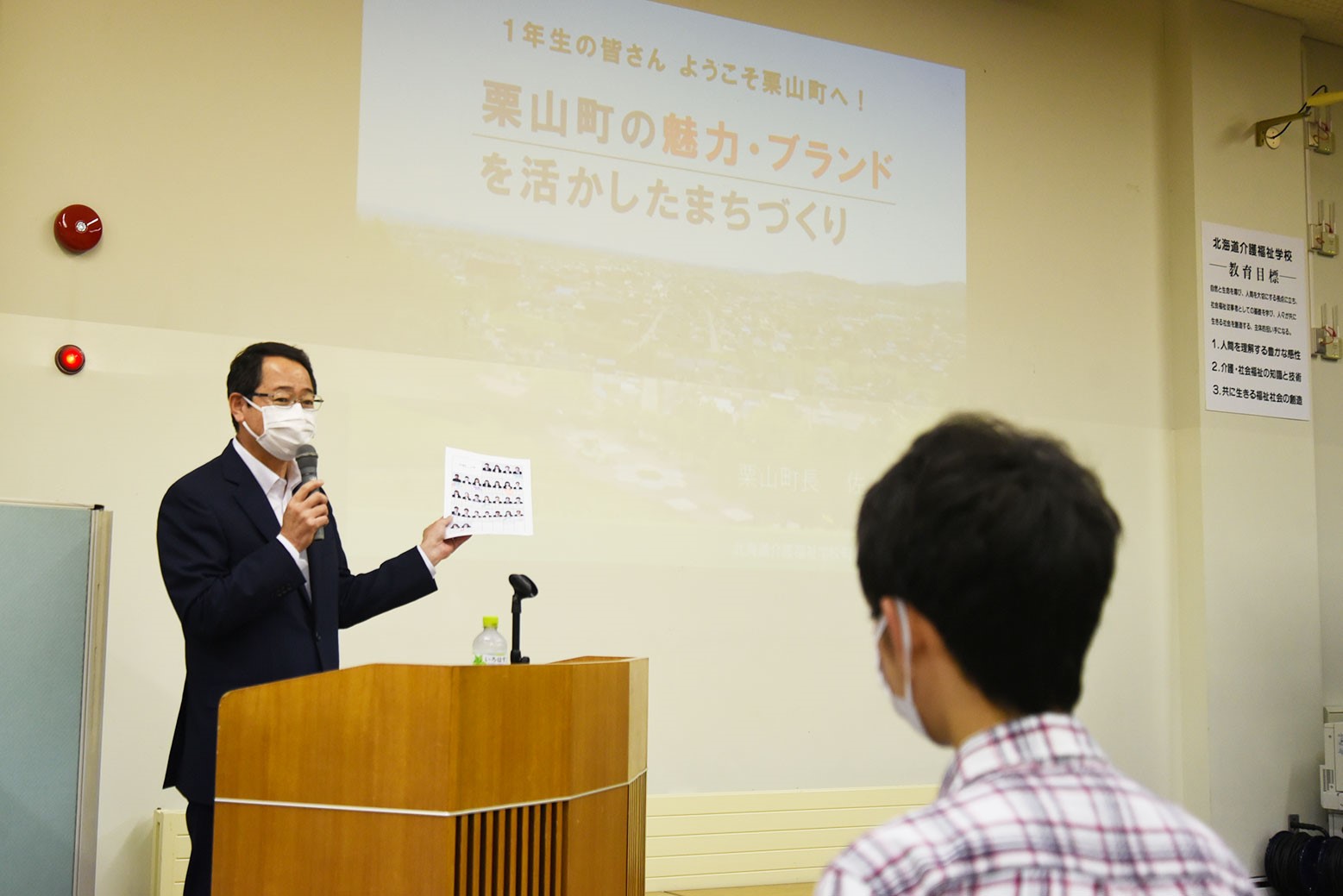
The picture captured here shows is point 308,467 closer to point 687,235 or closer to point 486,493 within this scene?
point 486,493

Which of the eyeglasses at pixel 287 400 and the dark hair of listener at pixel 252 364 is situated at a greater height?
the dark hair of listener at pixel 252 364

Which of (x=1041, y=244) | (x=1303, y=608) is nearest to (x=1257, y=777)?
(x=1303, y=608)

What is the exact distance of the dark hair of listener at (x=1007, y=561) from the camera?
88 cm

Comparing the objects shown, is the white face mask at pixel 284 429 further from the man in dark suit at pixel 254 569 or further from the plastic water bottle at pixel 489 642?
the plastic water bottle at pixel 489 642

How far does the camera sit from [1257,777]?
17.1 ft

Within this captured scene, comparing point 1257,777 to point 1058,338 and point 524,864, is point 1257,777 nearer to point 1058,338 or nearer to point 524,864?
point 1058,338

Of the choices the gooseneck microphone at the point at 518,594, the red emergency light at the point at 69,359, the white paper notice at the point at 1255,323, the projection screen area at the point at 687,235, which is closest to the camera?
the gooseneck microphone at the point at 518,594

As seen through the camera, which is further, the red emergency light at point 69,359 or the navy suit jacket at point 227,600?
the red emergency light at point 69,359

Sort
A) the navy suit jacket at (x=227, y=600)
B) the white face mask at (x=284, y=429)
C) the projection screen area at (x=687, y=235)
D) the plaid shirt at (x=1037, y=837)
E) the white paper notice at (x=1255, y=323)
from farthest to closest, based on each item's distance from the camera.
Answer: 1. the white paper notice at (x=1255, y=323)
2. the projection screen area at (x=687, y=235)
3. the white face mask at (x=284, y=429)
4. the navy suit jacket at (x=227, y=600)
5. the plaid shirt at (x=1037, y=837)

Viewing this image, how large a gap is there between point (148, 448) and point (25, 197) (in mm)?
759

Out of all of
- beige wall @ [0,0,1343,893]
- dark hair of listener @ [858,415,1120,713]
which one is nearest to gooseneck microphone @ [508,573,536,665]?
beige wall @ [0,0,1343,893]

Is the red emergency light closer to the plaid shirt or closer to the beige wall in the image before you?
the beige wall

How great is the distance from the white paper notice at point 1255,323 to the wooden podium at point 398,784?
13.0 feet

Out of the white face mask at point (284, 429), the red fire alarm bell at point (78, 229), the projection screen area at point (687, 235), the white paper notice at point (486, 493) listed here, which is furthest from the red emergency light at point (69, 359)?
the white paper notice at point (486, 493)
